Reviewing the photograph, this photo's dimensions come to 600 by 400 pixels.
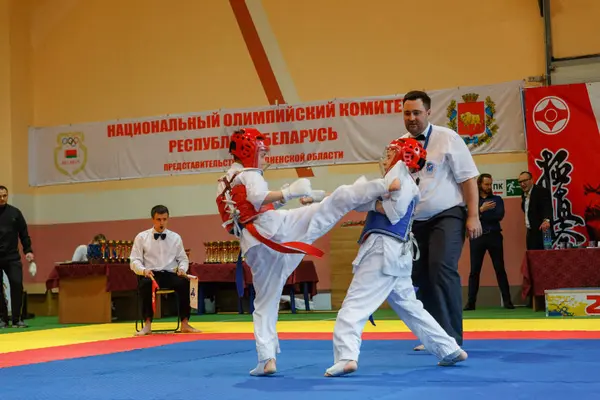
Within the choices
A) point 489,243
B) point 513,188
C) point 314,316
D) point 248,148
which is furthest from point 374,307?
point 513,188

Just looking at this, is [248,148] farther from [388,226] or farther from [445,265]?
[445,265]

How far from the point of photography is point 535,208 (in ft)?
33.4

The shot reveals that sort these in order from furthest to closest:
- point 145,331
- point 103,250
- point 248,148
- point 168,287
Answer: point 103,250 < point 168,287 < point 145,331 < point 248,148

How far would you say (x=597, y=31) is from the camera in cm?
1081

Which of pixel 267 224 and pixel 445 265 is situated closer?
pixel 267 224

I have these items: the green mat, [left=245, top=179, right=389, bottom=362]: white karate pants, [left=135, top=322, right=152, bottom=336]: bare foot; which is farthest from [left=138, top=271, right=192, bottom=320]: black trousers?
[left=245, top=179, right=389, bottom=362]: white karate pants

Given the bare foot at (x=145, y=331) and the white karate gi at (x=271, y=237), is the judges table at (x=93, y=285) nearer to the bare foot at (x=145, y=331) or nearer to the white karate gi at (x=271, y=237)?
the bare foot at (x=145, y=331)

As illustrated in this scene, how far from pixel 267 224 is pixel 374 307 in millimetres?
739

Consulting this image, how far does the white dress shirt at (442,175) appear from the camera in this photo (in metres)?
5.09

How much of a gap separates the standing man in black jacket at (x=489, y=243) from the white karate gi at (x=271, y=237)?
19.8ft

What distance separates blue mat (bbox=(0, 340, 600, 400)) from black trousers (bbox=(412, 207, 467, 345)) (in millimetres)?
258

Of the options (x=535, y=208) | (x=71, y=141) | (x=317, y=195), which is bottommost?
(x=317, y=195)

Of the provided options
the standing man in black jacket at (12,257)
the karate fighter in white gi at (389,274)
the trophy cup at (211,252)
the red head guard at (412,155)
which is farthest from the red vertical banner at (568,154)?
the red head guard at (412,155)

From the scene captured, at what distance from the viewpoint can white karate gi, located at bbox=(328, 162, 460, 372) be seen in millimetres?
4076
